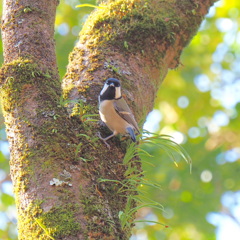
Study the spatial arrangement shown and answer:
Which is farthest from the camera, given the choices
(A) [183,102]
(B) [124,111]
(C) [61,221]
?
(A) [183,102]

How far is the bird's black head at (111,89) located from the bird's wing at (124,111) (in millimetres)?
77

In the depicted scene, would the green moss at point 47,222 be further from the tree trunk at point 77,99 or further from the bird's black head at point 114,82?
the bird's black head at point 114,82

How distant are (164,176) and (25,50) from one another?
3471 millimetres

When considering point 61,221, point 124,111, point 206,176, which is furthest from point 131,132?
point 206,176

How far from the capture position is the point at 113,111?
9.95 feet

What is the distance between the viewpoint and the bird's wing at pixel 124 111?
2768 millimetres

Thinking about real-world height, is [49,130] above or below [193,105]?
above

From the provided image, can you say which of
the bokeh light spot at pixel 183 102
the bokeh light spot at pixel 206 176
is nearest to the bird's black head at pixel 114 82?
the bokeh light spot at pixel 206 176

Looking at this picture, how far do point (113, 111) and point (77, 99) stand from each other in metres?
0.50

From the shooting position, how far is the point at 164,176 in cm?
549

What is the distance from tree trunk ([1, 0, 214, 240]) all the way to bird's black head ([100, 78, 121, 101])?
41 millimetres

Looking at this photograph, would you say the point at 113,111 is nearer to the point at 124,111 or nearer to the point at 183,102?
the point at 124,111

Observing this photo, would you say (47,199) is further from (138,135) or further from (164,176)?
(164,176)

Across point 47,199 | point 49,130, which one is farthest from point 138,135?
point 47,199
